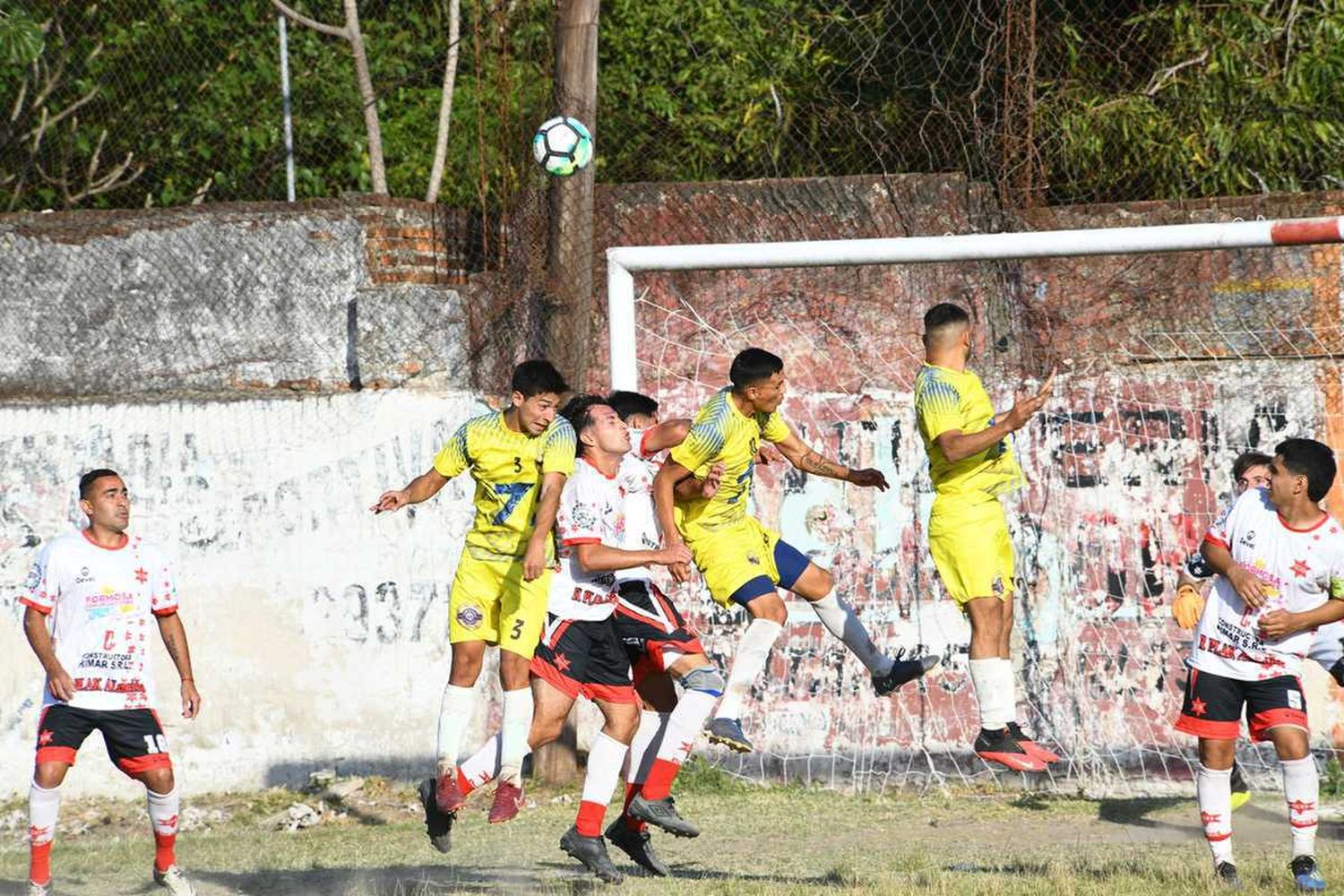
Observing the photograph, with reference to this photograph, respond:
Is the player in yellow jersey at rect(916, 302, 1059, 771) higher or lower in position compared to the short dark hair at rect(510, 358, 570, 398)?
lower

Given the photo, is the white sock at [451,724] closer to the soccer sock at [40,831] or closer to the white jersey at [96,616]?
the white jersey at [96,616]

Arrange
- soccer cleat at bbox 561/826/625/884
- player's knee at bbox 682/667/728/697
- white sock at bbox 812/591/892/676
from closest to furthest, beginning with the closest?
soccer cleat at bbox 561/826/625/884, player's knee at bbox 682/667/728/697, white sock at bbox 812/591/892/676

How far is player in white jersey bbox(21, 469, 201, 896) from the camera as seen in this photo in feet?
27.0

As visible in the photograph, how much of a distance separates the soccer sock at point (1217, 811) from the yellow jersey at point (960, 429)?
162cm

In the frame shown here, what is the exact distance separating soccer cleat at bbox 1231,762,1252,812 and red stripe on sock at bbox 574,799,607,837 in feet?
12.2

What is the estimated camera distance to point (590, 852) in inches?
315

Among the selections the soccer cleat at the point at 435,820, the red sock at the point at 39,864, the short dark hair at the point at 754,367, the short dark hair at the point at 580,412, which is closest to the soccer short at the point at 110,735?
the red sock at the point at 39,864

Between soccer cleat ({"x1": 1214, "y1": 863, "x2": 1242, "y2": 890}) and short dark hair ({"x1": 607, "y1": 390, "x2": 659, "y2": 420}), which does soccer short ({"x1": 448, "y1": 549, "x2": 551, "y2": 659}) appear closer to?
short dark hair ({"x1": 607, "y1": 390, "x2": 659, "y2": 420})

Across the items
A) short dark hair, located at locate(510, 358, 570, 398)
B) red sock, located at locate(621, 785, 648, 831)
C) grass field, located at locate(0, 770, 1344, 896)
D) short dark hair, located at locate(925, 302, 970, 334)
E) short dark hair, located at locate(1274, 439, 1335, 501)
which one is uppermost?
short dark hair, located at locate(925, 302, 970, 334)

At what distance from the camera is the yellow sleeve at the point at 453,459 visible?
29.1ft

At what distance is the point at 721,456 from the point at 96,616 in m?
3.05

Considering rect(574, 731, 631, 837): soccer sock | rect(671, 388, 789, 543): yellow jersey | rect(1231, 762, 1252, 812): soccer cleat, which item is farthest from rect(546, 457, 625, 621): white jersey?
rect(1231, 762, 1252, 812): soccer cleat

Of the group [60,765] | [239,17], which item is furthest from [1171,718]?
[239,17]

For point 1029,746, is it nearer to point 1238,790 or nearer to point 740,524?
point 740,524
